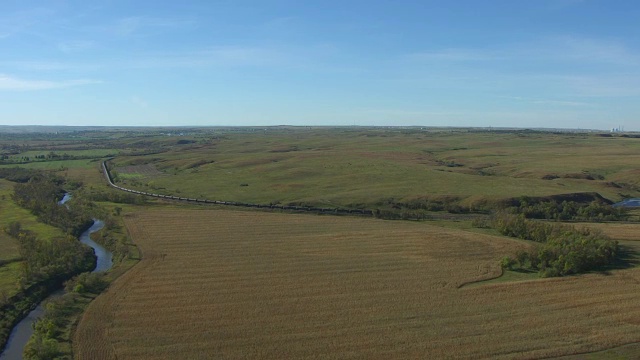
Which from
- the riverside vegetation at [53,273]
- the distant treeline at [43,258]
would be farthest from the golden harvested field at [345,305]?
the distant treeline at [43,258]

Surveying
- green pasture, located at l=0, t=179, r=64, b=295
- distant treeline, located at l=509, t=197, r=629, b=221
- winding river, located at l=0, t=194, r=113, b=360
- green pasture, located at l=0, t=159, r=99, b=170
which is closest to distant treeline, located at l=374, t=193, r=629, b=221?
distant treeline, located at l=509, t=197, r=629, b=221

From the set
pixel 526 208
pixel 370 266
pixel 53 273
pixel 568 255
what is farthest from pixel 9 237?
pixel 526 208

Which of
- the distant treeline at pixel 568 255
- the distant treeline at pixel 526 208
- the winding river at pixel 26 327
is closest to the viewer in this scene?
the winding river at pixel 26 327

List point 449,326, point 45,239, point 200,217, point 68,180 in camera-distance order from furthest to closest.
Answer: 1. point 68,180
2. point 200,217
3. point 45,239
4. point 449,326

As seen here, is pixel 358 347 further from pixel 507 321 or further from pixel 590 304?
pixel 590 304

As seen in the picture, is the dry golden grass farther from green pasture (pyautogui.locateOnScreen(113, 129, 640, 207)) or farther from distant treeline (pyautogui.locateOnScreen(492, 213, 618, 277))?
green pasture (pyautogui.locateOnScreen(113, 129, 640, 207))

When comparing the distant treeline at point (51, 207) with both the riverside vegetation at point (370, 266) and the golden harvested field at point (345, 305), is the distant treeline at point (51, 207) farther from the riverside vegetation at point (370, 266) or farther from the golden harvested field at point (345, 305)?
the golden harvested field at point (345, 305)

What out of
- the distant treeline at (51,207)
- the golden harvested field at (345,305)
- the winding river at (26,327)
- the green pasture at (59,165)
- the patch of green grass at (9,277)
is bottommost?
the winding river at (26,327)

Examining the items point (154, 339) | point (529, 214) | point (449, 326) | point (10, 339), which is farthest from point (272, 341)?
point (529, 214)

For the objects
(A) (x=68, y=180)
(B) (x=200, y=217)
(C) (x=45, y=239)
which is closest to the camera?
(C) (x=45, y=239)
